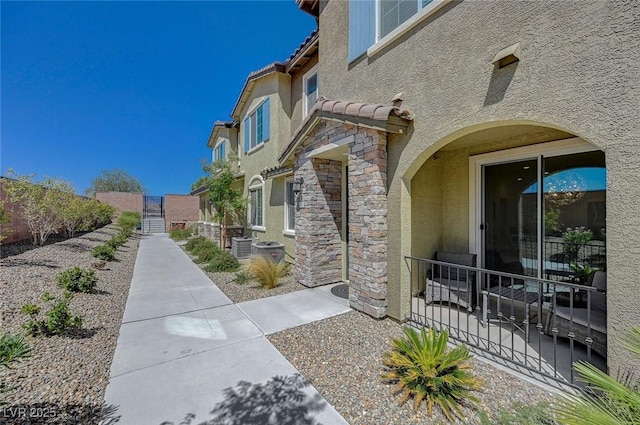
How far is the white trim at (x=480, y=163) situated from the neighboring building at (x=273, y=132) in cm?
600

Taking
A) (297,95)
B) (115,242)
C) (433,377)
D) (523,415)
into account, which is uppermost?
(297,95)

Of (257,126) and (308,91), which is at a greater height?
(308,91)

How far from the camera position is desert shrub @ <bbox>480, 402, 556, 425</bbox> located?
8.43 ft

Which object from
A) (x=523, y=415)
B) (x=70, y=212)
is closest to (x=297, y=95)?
(x=523, y=415)

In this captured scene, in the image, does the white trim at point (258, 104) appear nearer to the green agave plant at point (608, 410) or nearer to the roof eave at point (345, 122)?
the roof eave at point (345, 122)

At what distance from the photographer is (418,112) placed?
4812mm

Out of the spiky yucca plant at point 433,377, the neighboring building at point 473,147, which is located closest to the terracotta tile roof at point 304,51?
the neighboring building at point 473,147

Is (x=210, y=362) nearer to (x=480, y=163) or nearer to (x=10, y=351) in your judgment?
(x=10, y=351)

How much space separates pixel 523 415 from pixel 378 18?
7229 millimetres

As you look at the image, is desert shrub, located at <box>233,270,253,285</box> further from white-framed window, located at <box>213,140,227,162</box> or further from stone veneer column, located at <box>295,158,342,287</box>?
white-framed window, located at <box>213,140,227,162</box>

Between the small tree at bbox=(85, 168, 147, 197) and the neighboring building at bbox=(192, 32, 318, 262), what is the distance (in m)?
50.6

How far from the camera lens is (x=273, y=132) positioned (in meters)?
11.9

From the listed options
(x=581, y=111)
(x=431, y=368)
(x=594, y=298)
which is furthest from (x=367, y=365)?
(x=581, y=111)

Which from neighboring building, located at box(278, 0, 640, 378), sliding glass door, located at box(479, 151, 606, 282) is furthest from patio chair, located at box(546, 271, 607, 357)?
neighboring building, located at box(278, 0, 640, 378)
